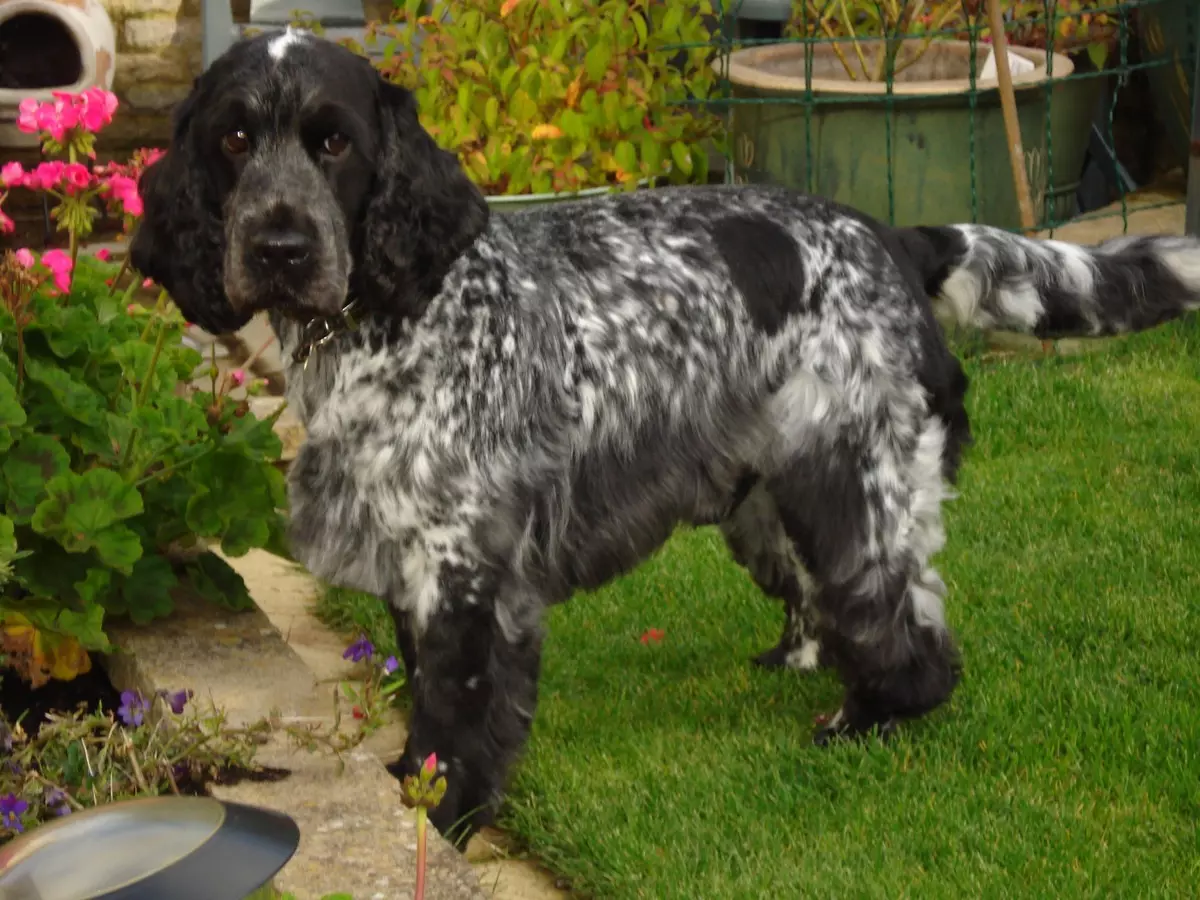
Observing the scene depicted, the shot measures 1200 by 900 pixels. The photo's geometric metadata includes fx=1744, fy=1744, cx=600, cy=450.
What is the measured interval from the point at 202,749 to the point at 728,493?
1.26 meters

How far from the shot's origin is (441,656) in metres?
3.23

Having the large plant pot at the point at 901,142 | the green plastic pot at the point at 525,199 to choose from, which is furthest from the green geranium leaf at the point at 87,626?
the large plant pot at the point at 901,142

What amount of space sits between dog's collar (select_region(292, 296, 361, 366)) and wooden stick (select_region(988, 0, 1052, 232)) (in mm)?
3424

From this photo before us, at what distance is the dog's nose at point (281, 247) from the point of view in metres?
2.93

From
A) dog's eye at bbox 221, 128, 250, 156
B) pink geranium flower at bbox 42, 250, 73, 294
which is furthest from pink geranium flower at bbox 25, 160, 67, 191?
dog's eye at bbox 221, 128, 250, 156

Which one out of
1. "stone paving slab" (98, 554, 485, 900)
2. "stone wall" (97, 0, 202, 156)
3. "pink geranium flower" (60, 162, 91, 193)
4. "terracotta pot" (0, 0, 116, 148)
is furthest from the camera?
"stone wall" (97, 0, 202, 156)

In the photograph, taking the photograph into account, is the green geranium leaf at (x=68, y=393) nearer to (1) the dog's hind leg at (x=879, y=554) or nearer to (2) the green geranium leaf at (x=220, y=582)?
(2) the green geranium leaf at (x=220, y=582)

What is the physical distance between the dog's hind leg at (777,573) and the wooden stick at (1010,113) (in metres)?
2.53

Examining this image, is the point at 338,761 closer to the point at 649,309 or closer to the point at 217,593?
the point at 217,593

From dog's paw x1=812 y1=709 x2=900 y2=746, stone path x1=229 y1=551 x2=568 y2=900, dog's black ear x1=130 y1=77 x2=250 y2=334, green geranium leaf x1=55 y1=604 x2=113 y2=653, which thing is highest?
dog's black ear x1=130 y1=77 x2=250 y2=334

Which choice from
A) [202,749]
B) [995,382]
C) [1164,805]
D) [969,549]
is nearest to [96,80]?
[995,382]

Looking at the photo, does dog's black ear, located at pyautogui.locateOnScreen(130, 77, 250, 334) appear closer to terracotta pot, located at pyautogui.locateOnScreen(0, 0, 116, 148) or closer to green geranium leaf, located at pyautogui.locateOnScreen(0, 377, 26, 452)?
green geranium leaf, located at pyautogui.locateOnScreen(0, 377, 26, 452)

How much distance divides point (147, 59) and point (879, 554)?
526cm

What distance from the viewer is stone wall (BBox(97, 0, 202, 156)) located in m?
7.73
